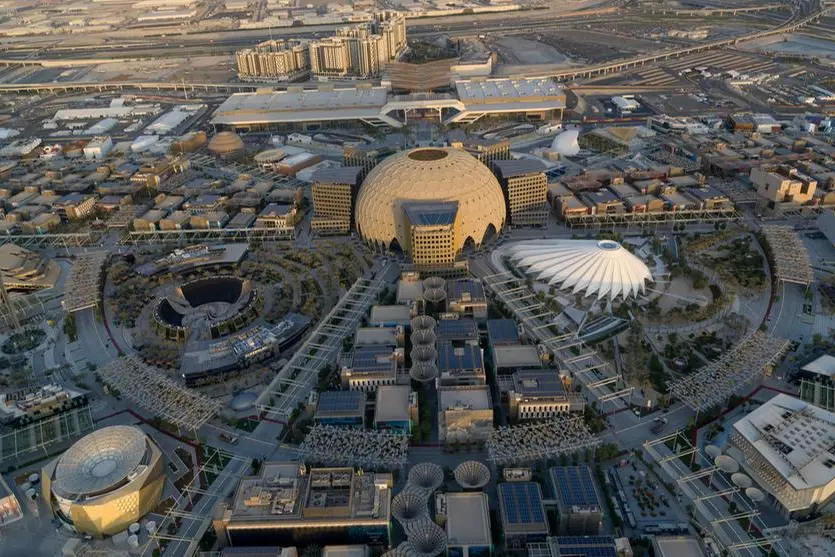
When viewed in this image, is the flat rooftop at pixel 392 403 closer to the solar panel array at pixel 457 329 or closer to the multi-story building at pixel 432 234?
the solar panel array at pixel 457 329

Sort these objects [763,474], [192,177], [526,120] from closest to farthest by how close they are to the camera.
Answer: [763,474]
[192,177]
[526,120]

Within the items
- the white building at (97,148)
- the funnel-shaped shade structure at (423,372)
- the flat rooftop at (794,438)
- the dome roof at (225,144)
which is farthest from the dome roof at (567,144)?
the white building at (97,148)

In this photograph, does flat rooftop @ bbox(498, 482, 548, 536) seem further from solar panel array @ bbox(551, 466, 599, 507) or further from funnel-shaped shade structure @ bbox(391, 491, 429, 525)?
funnel-shaped shade structure @ bbox(391, 491, 429, 525)

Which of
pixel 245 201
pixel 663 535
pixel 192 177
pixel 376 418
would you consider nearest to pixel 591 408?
pixel 663 535

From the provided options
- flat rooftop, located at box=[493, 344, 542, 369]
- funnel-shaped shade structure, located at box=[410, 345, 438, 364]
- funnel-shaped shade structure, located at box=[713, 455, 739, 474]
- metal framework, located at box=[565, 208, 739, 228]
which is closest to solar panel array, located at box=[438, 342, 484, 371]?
funnel-shaped shade structure, located at box=[410, 345, 438, 364]

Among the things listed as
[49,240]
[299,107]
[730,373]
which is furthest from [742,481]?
[299,107]

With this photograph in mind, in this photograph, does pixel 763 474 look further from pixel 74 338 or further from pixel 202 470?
pixel 74 338
